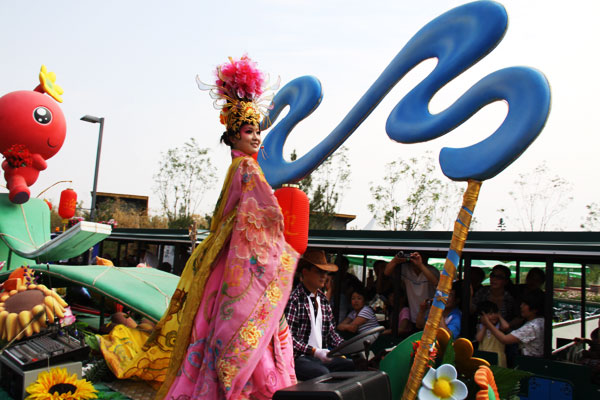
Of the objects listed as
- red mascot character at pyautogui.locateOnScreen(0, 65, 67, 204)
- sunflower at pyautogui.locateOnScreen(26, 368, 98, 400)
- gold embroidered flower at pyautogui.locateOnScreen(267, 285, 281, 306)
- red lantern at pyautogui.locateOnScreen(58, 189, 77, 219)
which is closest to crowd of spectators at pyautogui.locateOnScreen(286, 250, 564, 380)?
gold embroidered flower at pyautogui.locateOnScreen(267, 285, 281, 306)

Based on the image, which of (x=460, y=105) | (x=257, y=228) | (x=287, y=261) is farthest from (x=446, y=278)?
(x=257, y=228)

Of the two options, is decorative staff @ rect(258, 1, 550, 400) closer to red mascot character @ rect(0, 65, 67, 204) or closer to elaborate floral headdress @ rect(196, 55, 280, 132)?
elaborate floral headdress @ rect(196, 55, 280, 132)

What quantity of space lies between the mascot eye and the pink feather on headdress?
20.4 ft

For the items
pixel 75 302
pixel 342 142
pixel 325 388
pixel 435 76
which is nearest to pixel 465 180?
pixel 435 76

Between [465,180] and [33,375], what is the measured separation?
344cm

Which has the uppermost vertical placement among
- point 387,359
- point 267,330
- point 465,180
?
point 465,180

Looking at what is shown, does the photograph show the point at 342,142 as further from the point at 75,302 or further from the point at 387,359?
the point at 75,302

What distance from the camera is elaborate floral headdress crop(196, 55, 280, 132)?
127 inches

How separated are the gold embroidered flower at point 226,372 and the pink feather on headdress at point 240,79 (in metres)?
1.71

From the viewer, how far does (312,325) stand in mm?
3949

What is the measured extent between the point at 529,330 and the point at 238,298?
11.9 ft

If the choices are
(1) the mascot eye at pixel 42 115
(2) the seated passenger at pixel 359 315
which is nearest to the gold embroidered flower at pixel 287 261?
(2) the seated passenger at pixel 359 315

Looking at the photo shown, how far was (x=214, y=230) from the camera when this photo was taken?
3.10 meters

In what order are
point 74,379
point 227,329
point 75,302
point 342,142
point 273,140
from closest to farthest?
point 227,329 < point 74,379 < point 342,142 < point 273,140 < point 75,302
